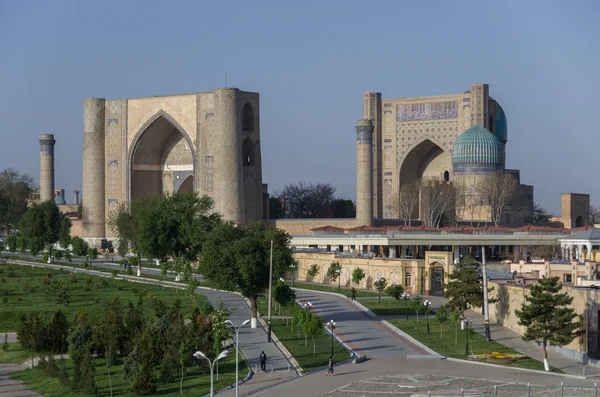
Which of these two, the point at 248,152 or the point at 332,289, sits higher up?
the point at 248,152

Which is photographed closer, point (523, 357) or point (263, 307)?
point (523, 357)

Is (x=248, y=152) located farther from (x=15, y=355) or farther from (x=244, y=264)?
(x=15, y=355)

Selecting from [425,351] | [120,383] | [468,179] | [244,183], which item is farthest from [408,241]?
[120,383]

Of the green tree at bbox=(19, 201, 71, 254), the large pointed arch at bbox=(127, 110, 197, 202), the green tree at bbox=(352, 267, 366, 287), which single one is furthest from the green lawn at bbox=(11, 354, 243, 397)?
the large pointed arch at bbox=(127, 110, 197, 202)

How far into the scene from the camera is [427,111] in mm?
82000

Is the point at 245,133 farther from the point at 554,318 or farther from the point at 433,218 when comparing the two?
the point at 554,318

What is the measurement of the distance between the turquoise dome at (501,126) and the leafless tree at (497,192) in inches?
225

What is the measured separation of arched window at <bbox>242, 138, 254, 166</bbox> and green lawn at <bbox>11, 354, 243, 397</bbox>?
39.5 meters

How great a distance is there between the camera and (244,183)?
234 feet

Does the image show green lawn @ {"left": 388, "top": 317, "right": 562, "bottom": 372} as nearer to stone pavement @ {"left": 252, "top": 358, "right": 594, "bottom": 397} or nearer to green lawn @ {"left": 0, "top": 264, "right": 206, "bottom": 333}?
stone pavement @ {"left": 252, "top": 358, "right": 594, "bottom": 397}

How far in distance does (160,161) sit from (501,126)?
977 inches

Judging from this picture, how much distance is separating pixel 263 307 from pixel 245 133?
97.1 feet

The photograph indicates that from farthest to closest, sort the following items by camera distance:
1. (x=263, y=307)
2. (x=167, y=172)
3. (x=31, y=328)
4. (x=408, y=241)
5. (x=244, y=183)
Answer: (x=167, y=172), (x=244, y=183), (x=408, y=241), (x=263, y=307), (x=31, y=328)

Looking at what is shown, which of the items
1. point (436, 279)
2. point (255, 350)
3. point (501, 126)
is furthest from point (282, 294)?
point (501, 126)
